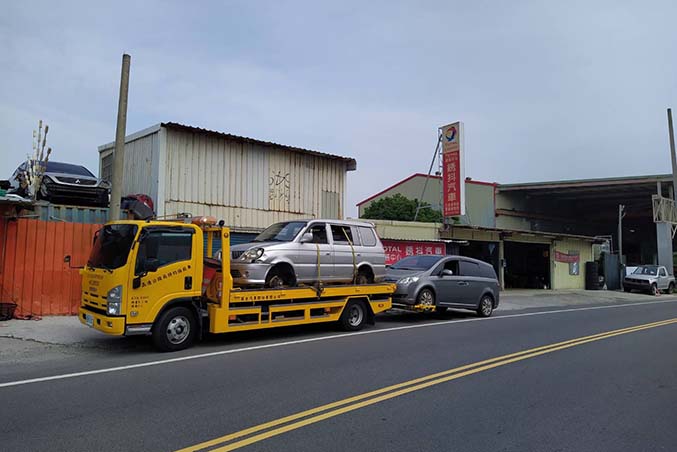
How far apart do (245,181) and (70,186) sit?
5.45 meters

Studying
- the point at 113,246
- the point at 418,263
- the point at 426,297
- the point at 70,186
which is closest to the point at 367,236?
the point at 426,297

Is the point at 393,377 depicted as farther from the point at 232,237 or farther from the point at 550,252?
the point at 550,252

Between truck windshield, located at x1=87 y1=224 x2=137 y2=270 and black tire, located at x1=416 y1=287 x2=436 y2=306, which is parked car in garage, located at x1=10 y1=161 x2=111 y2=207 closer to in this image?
truck windshield, located at x1=87 y1=224 x2=137 y2=270

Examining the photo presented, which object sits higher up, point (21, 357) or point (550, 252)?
point (550, 252)

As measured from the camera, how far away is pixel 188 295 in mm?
8922

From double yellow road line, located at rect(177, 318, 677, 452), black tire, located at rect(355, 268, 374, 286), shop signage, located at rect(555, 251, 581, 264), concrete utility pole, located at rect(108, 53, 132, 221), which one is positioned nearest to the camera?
double yellow road line, located at rect(177, 318, 677, 452)

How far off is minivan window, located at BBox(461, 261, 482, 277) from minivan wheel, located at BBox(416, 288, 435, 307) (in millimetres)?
1575

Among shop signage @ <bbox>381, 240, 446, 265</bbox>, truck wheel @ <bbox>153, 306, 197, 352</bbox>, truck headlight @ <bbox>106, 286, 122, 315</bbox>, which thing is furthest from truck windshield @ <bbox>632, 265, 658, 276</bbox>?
truck headlight @ <bbox>106, 286, 122, 315</bbox>

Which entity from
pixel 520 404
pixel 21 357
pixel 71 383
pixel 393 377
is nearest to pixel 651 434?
pixel 520 404

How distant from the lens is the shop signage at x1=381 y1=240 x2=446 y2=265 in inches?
864

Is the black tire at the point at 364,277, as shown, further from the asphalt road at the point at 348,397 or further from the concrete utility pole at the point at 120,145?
the concrete utility pole at the point at 120,145

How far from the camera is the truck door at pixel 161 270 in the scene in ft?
27.5

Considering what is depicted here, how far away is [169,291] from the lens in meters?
8.70

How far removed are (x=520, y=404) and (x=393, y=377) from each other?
5.76ft
